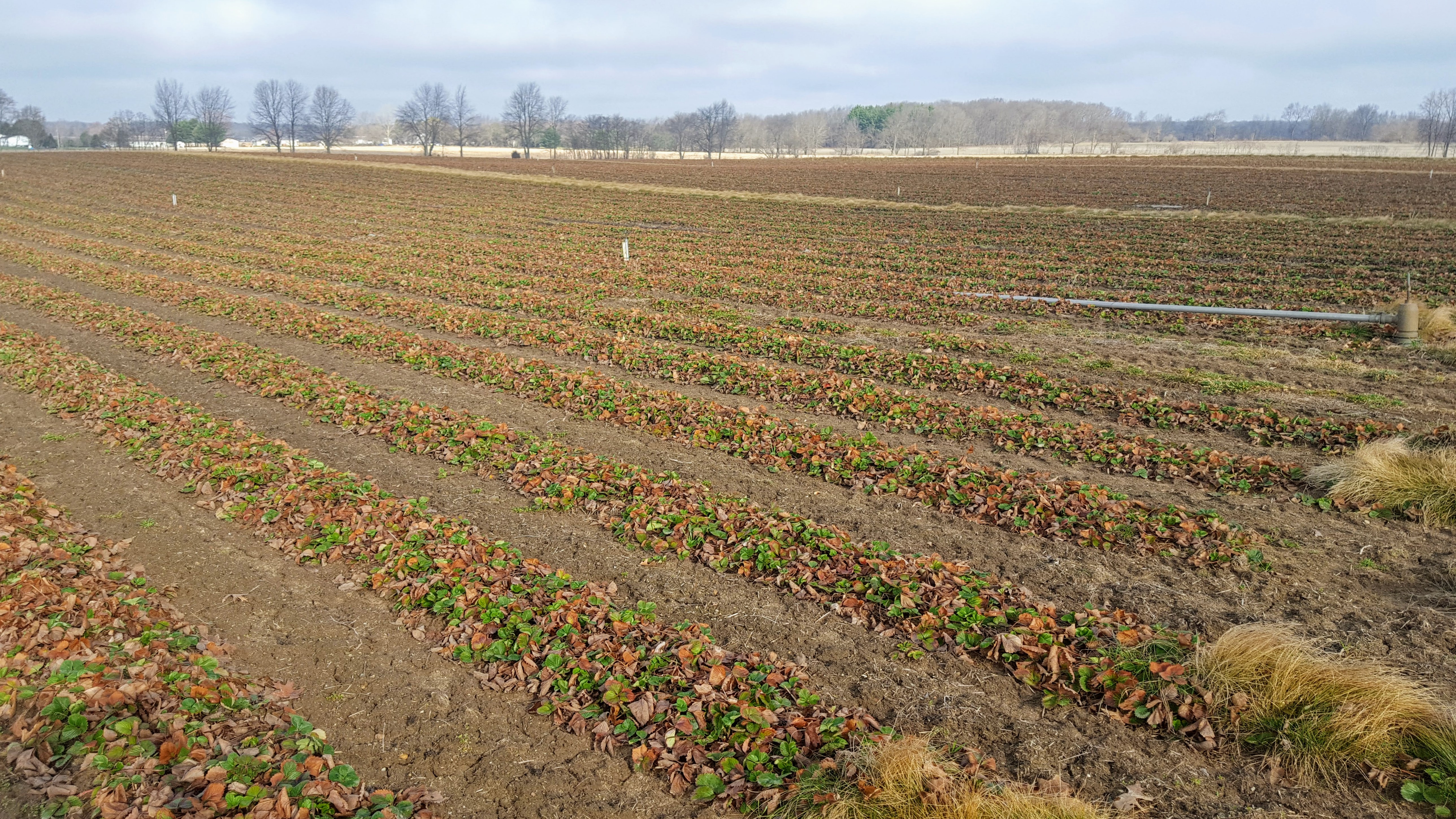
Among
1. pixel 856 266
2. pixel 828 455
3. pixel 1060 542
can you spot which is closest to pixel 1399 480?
pixel 1060 542

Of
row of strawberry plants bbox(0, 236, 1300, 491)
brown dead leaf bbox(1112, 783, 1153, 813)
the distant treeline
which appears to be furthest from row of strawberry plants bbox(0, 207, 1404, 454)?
the distant treeline

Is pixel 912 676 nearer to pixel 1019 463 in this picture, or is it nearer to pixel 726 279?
pixel 1019 463

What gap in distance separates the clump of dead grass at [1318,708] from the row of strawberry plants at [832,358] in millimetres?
4616

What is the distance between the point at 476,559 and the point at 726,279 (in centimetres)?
1684

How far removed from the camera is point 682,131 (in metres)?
157

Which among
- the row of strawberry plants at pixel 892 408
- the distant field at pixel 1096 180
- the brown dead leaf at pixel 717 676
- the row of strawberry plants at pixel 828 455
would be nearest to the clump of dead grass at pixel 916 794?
the brown dead leaf at pixel 717 676

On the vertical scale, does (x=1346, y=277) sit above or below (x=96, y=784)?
above

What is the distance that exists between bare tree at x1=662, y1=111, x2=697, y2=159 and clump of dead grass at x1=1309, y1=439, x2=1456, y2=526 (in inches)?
5421

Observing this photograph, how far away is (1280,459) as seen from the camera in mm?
9969

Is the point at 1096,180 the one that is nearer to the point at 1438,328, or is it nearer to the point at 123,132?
the point at 1438,328

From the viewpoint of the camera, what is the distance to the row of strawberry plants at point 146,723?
4.54 meters

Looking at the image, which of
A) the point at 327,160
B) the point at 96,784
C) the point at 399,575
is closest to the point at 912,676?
the point at 399,575

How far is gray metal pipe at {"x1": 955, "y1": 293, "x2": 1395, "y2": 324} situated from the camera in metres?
16.1

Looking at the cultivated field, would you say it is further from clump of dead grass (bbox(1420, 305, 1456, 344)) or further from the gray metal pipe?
the gray metal pipe
